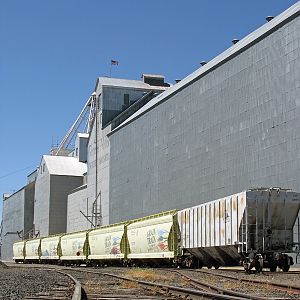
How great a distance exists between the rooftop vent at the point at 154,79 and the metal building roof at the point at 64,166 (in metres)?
22.1

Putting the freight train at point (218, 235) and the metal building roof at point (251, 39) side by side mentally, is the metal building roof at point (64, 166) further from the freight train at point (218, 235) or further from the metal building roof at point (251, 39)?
the freight train at point (218, 235)

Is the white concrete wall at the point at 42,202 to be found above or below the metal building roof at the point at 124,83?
below

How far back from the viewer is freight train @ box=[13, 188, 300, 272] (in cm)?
2339

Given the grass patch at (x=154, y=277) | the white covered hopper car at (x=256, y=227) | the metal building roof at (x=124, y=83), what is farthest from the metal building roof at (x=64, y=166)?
the grass patch at (x=154, y=277)

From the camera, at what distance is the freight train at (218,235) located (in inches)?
921

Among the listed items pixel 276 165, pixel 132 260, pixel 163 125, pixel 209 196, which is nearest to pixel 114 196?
pixel 163 125

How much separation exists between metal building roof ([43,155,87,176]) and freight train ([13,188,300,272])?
5452 cm

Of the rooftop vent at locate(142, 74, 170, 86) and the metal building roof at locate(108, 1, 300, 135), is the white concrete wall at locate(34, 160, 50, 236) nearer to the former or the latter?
the rooftop vent at locate(142, 74, 170, 86)

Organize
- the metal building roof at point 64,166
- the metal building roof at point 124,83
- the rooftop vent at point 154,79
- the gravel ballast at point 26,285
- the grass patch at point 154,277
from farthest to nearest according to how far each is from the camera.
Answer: the metal building roof at point 64,166 < the rooftop vent at point 154,79 < the metal building roof at point 124,83 < the grass patch at point 154,277 < the gravel ballast at point 26,285

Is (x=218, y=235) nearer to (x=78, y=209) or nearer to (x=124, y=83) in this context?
(x=124, y=83)

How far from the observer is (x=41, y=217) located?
98.0 m

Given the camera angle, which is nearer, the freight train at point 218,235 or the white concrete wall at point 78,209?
the freight train at point 218,235

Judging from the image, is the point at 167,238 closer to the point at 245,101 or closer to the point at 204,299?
the point at 245,101

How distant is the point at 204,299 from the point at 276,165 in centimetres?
2398
